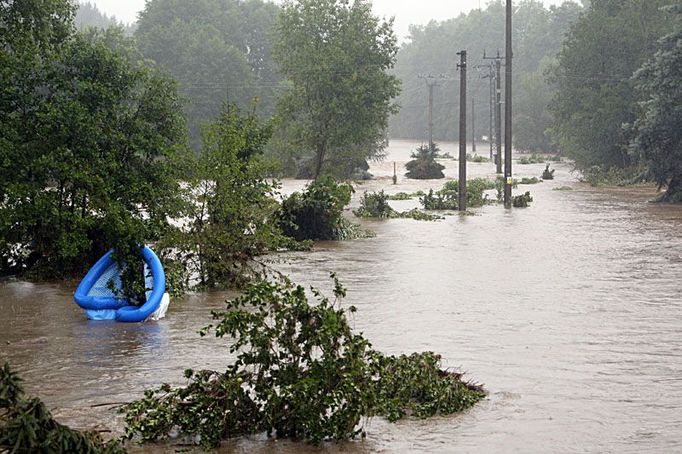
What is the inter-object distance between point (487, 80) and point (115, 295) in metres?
140

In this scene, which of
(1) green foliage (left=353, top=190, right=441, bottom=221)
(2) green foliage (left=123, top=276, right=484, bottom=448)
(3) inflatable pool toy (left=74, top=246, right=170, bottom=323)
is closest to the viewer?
(2) green foliage (left=123, top=276, right=484, bottom=448)

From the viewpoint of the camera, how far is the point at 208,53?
9256 centimetres

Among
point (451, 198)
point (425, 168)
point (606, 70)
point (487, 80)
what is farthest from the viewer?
point (487, 80)

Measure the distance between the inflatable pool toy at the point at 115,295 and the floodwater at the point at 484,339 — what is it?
0.32 meters

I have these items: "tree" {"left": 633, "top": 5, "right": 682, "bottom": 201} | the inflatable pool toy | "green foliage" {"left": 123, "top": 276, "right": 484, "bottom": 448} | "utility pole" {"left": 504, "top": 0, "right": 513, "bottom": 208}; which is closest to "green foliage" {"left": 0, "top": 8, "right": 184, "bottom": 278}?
the inflatable pool toy

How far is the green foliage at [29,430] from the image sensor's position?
709cm

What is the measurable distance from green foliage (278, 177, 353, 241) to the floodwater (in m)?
0.82

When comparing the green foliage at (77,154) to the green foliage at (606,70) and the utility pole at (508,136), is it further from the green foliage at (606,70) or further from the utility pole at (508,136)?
the green foliage at (606,70)

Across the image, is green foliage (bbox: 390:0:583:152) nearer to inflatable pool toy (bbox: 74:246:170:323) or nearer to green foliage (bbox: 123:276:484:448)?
inflatable pool toy (bbox: 74:246:170:323)

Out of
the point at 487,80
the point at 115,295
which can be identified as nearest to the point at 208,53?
the point at 487,80

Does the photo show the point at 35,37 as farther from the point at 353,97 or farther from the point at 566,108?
the point at 566,108

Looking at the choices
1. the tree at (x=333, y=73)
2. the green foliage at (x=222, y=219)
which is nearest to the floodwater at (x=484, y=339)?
the green foliage at (x=222, y=219)

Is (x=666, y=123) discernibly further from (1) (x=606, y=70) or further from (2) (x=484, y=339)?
(2) (x=484, y=339)

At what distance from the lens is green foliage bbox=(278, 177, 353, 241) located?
28.3 m
